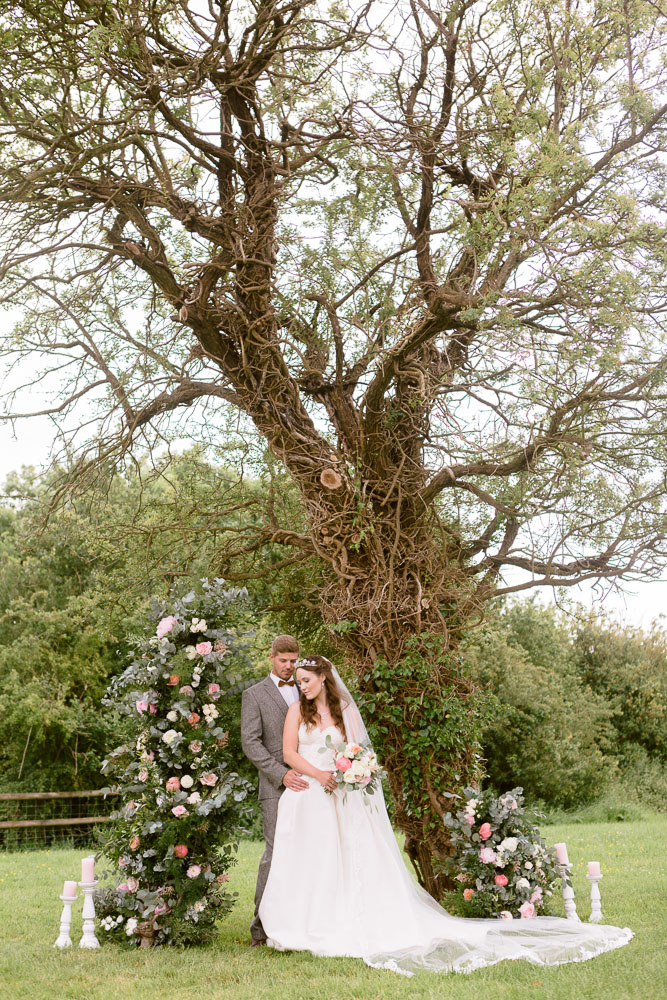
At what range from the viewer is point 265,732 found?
7.29 m

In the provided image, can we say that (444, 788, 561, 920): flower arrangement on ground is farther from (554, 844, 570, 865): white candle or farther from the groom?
the groom

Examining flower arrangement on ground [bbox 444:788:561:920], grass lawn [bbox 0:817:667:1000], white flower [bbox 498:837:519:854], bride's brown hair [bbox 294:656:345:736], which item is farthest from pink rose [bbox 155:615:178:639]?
white flower [bbox 498:837:519:854]

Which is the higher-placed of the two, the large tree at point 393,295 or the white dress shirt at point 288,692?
the large tree at point 393,295

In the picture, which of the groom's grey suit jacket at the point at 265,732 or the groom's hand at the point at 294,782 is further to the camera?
the groom's grey suit jacket at the point at 265,732

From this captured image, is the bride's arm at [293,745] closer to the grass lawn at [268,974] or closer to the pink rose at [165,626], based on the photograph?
the grass lawn at [268,974]

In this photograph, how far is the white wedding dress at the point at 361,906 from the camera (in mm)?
6258

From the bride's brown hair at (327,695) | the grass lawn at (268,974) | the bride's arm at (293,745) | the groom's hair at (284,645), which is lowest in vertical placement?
the grass lawn at (268,974)

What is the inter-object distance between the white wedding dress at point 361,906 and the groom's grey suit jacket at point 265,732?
0.64ft

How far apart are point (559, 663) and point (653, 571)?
39.7 ft

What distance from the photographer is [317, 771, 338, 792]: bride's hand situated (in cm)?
690

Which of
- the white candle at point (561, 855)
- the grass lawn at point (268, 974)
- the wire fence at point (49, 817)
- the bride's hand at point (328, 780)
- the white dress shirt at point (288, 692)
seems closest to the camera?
the grass lawn at point (268, 974)

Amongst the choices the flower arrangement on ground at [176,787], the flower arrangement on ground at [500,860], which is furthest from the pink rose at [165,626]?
the flower arrangement on ground at [500,860]

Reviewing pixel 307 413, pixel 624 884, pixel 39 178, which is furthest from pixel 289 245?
pixel 624 884

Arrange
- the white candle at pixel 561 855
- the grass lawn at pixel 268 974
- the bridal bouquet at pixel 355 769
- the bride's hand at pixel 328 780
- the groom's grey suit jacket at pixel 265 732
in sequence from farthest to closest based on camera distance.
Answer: the white candle at pixel 561 855 → the groom's grey suit jacket at pixel 265 732 → the bride's hand at pixel 328 780 → the bridal bouquet at pixel 355 769 → the grass lawn at pixel 268 974
